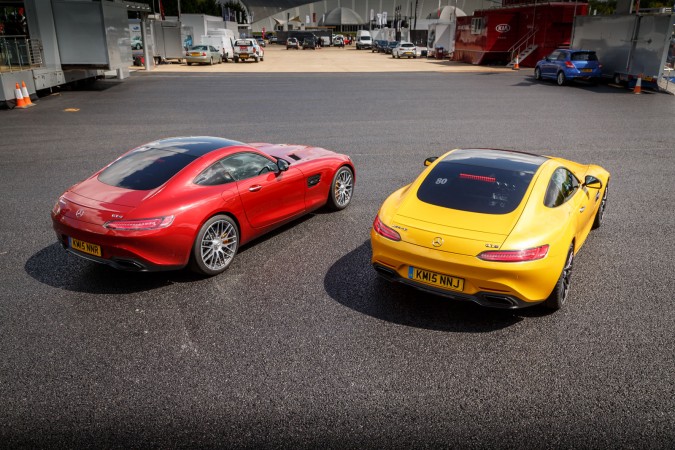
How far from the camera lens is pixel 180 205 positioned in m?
5.39

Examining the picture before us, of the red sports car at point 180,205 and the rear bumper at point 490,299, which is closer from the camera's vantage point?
the rear bumper at point 490,299

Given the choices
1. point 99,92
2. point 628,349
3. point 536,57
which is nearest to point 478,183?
point 628,349

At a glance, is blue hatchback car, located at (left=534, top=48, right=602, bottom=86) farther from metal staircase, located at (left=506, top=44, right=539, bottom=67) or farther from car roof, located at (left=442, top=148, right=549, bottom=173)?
car roof, located at (left=442, top=148, right=549, bottom=173)

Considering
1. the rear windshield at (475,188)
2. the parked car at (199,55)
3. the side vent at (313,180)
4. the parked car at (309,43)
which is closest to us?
the rear windshield at (475,188)

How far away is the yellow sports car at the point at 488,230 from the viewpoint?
4.55m

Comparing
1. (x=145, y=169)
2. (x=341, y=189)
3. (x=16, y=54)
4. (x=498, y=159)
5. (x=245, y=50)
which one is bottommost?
(x=341, y=189)

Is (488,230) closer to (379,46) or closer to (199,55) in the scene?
(199,55)

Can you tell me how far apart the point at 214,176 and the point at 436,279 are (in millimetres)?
2716

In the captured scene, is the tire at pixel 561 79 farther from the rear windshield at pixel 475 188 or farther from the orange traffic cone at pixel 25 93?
the rear windshield at pixel 475 188

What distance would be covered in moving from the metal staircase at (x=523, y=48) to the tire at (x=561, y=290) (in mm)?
32606

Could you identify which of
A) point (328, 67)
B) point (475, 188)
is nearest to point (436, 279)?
point (475, 188)

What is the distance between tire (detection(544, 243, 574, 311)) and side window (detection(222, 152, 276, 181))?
348cm

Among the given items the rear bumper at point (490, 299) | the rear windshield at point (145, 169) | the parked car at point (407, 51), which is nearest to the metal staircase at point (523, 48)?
the parked car at point (407, 51)

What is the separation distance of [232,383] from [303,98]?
1775 centimetres
